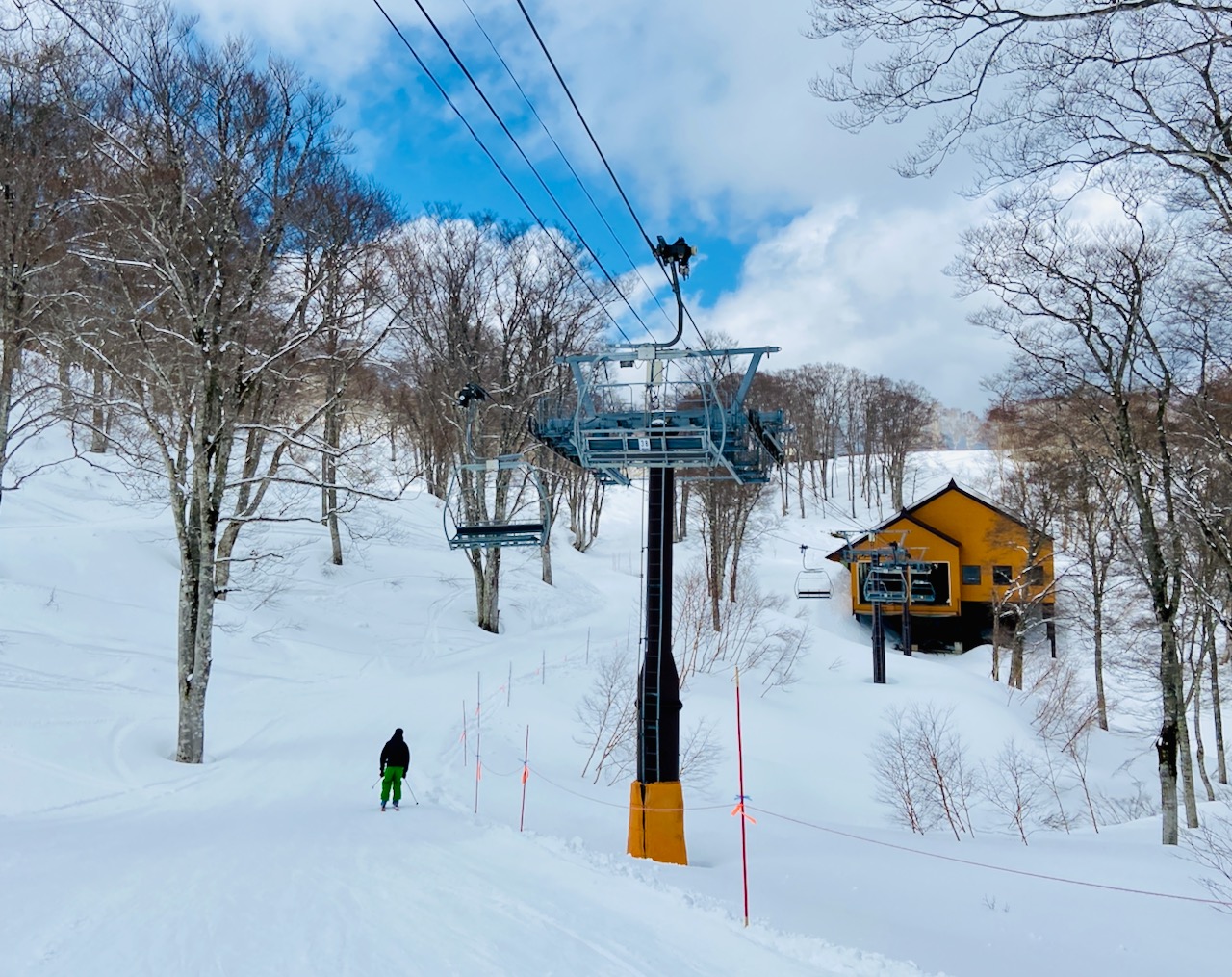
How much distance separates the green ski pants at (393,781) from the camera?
1031 centimetres

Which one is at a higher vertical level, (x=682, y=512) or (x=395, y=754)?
(x=682, y=512)

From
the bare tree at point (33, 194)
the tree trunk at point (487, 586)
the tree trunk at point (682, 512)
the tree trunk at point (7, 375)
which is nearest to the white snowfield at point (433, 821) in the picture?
the tree trunk at point (487, 586)

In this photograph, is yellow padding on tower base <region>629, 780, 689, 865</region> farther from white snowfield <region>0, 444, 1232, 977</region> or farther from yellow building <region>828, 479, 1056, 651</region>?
yellow building <region>828, 479, 1056, 651</region>

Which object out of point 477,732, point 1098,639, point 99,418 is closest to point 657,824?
point 477,732

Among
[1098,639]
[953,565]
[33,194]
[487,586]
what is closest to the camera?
[33,194]

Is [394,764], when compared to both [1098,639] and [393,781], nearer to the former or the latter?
[393,781]

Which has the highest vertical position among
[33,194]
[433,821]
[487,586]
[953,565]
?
[33,194]

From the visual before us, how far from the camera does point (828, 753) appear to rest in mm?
18016

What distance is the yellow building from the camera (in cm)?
3562

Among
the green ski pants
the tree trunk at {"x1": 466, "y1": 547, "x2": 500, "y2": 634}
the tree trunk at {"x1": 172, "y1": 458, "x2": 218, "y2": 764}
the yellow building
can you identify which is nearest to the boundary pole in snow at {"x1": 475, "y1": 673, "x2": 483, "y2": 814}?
the green ski pants

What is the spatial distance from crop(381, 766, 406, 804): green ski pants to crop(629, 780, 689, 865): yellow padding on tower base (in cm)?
314

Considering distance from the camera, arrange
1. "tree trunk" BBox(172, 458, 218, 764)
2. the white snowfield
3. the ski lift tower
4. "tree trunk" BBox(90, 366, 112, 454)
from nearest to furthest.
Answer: the white snowfield
the ski lift tower
"tree trunk" BBox(172, 458, 218, 764)
"tree trunk" BBox(90, 366, 112, 454)

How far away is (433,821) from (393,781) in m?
1.08

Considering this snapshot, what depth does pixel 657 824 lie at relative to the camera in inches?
364
